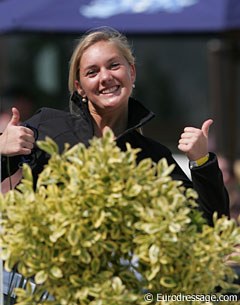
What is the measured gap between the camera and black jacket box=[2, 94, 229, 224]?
101 inches

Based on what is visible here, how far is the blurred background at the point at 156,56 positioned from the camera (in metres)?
5.84

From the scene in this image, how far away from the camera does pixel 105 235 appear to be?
1968mm

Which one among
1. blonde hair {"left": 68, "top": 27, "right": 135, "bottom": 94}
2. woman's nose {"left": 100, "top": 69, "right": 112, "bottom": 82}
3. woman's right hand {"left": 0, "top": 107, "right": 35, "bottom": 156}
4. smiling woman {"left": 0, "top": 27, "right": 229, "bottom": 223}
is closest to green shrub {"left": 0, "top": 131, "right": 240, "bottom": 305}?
woman's right hand {"left": 0, "top": 107, "right": 35, "bottom": 156}

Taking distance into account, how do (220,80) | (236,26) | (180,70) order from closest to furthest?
(236,26) < (220,80) < (180,70)

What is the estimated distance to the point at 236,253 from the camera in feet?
7.37

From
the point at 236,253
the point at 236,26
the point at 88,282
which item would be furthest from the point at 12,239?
the point at 236,26

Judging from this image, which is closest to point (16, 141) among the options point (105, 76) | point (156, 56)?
point (105, 76)

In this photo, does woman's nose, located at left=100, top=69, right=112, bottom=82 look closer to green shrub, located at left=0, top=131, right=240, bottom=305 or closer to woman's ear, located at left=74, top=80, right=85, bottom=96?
woman's ear, located at left=74, top=80, right=85, bottom=96

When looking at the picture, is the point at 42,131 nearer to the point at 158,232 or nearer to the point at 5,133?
the point at 5,133

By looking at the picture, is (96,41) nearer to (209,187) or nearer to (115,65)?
(115,65)

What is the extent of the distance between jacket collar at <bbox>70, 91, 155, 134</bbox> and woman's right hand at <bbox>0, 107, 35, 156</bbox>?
402mm

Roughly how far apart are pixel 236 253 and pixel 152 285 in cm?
32

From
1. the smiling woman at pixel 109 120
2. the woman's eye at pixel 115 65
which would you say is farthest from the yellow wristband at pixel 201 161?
the woman's eye at pixel 115 65

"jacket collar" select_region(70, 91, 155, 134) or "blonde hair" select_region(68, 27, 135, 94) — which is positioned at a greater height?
"blonde hair" select_region(68, 27, 135, 94)
